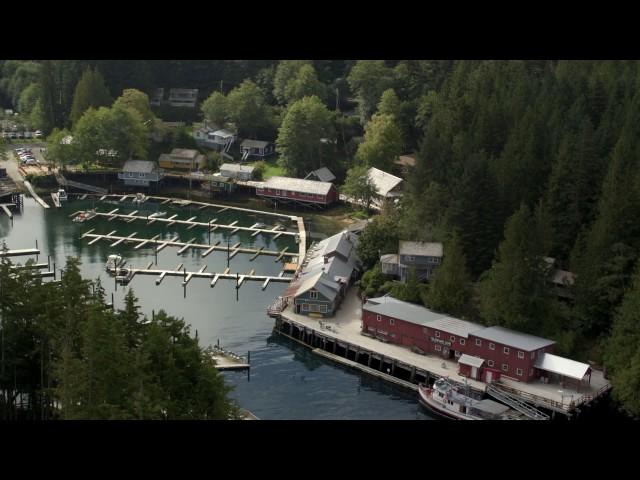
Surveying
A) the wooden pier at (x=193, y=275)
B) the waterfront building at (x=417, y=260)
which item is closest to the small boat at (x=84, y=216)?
the wooden pier at (x=193, y=275)

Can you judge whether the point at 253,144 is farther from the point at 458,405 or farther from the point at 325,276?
the point at 458,405

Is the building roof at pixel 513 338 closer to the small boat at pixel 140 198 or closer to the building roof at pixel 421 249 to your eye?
the building roof at pixel 421 249

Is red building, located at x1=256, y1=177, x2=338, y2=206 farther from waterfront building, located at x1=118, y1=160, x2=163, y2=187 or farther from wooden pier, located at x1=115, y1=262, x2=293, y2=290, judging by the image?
wooden pier, located at x1=115, y1=262, x2=293, y2=290

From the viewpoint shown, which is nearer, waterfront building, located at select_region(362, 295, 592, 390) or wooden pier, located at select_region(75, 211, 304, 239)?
waterfront building, located at select_region(362, 295, 592, 390)

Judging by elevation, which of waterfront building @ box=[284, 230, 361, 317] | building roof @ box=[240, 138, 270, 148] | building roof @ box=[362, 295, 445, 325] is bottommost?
building roof @ box=[362, 295, 445, 325]

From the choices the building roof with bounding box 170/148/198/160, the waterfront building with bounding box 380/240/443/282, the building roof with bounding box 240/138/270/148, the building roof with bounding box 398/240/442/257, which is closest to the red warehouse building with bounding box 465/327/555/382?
the waterfront building with bounding box 380/240/443/282

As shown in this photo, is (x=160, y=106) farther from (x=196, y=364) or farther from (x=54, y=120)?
(x=196, y=364)

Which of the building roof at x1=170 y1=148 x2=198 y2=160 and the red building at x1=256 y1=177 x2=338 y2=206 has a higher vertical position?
the building roof at x1=170 y1=148 x2=198 y2=160

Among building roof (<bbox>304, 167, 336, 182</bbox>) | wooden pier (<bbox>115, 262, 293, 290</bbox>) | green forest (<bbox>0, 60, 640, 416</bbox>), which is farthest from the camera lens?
building roof (<bbox>304, 167, 336, 182</bbox>)
